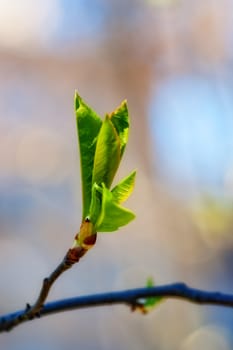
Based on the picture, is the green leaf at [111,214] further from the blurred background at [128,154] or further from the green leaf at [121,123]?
the blurred background at [128,154]

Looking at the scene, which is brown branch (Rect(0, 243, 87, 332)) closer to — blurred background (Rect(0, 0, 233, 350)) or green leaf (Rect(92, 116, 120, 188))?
green leaf (Rect(92, 116, 120, 188))

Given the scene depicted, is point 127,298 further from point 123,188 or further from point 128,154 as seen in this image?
point 128,154

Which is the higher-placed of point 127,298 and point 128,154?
point 128,154

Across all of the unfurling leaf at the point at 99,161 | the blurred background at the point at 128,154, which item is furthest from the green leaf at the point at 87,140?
the blurred background at the point at 128,154

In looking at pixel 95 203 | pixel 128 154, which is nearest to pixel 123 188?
pixel 95 203

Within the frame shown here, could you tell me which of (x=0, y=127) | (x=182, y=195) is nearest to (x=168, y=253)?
(x=182, y=195)

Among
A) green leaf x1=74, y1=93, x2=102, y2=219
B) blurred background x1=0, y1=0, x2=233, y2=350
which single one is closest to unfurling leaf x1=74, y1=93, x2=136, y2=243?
green leaf x1=74, y1=93, x2=102, y2=219
